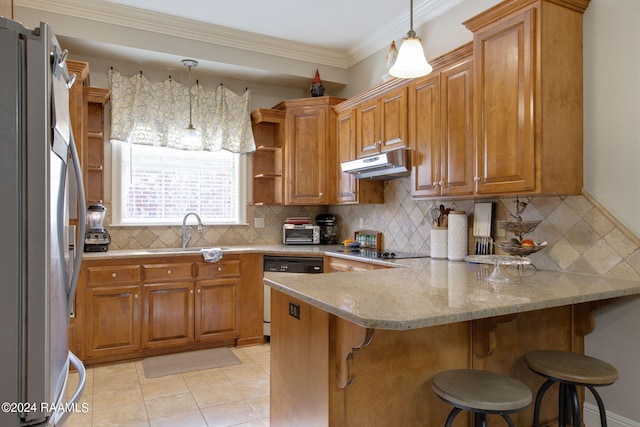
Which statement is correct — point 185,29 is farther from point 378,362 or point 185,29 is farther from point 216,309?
→ point 378,362

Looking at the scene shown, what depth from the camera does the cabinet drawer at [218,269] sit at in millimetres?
3736

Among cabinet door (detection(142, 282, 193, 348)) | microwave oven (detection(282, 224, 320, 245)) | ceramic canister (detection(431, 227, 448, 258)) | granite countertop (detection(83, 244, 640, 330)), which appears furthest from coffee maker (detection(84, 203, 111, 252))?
ceramic canister (detection(431, 227, 448, 258))

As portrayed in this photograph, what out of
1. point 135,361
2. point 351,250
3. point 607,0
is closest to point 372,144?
point 351,250

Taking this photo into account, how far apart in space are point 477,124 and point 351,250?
1787mm

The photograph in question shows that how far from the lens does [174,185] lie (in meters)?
4.29

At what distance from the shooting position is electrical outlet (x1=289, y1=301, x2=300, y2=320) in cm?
189

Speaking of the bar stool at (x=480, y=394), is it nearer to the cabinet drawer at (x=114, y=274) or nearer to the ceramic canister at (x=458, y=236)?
the ceramic canister at (x=458, y=236)

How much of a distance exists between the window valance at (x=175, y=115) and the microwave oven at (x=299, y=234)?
97 cm

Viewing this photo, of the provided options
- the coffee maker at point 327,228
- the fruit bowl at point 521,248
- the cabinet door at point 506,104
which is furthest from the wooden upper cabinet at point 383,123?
the fruit bowl at point 521,248

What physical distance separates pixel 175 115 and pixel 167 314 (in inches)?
77.8

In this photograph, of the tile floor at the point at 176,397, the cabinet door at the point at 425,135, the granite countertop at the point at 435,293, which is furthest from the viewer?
the cabinet door at the point at 425,135

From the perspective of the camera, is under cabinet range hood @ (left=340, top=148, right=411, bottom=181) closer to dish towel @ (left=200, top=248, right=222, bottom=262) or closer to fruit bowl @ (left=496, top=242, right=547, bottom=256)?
fruit bowl @ (left=496, top=242, right=547, bottom=256)

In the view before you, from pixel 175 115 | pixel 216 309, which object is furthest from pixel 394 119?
pixel 216 309
